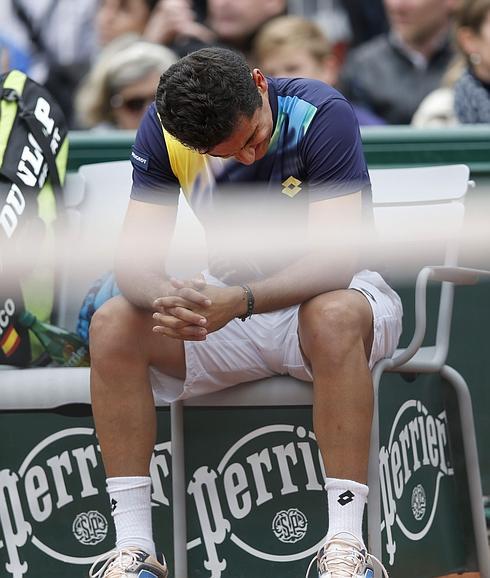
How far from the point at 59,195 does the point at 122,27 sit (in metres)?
2.36

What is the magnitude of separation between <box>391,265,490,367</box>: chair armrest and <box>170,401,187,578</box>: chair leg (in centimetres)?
55

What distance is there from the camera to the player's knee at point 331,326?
296cm

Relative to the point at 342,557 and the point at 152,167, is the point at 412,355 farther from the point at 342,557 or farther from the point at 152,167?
the point at 152,167

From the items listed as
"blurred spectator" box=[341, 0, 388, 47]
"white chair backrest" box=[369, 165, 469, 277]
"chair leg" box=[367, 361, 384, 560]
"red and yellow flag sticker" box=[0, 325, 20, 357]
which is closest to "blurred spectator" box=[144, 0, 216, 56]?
"blurred spectator" box=[341, 0, 388, 47]

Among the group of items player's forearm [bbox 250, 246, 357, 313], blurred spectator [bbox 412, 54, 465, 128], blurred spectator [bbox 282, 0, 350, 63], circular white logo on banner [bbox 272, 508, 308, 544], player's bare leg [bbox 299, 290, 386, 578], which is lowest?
circular white logo on banner [bbox 272, 508, 308, 544]

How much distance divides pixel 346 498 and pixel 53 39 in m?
3.56

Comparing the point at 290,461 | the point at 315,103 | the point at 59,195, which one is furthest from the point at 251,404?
the point at 59,195

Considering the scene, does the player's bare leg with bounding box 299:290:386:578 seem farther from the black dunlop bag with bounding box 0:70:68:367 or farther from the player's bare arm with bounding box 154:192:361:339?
the black dunlop bag with bounding box 0:70:68:367

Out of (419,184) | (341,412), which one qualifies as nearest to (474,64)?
(419,184)

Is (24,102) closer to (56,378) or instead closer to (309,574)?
(56,378)

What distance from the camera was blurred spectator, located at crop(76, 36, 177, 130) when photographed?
4816 millimetres

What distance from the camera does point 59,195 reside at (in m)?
3.89

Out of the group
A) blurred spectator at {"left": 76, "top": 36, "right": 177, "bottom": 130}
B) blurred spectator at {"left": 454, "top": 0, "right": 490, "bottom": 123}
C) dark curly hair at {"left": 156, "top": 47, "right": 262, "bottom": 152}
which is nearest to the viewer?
dark curly hair at {"left": 156, "top": 47, "right": 262, "bottom": 152}

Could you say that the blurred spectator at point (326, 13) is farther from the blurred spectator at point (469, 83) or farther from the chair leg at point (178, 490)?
the chair leg at point (178, 490)
